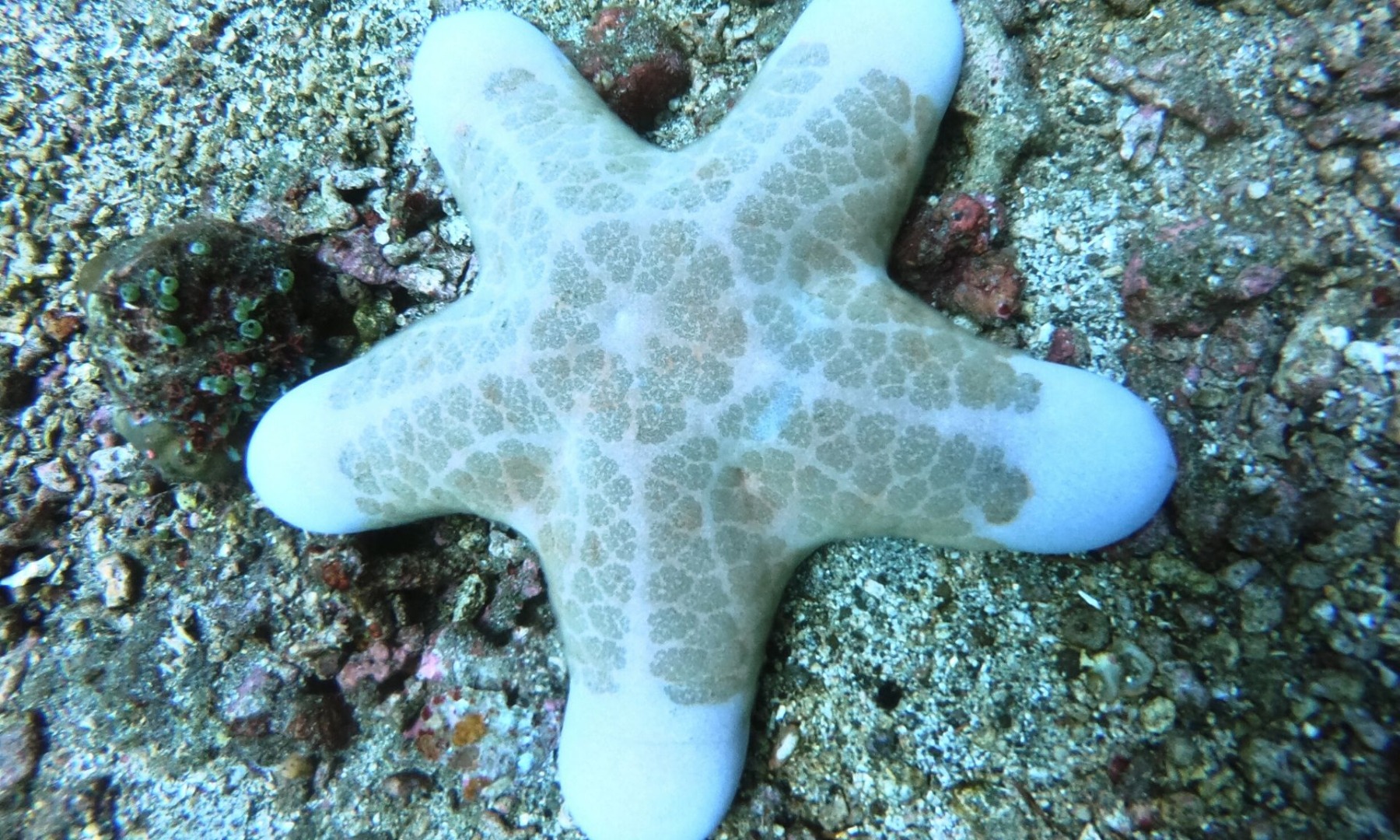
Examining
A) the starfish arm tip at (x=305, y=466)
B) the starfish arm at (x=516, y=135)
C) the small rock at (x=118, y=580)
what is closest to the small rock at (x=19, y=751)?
the small rock at (x=118, y=580)

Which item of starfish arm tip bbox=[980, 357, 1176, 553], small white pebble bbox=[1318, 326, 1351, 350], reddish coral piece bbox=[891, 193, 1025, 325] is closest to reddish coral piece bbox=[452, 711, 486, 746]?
starfish arm tip bbox=[980, 357, 1176, 553]

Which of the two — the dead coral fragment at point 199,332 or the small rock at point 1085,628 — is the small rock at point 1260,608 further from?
the dead coral fragment at point 199,332

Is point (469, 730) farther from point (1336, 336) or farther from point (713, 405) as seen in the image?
point (1336, 336)

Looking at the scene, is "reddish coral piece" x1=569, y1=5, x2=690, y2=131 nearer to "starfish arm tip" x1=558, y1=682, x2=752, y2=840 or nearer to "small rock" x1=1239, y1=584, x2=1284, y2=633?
"starfish arm tip" x1=558, y1=682, x2=752, y2=840

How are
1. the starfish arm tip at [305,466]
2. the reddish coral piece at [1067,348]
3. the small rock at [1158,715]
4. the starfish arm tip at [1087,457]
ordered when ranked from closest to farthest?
the starfish arm tip at [1087,457] < the small rock at [1158,715] < the reddish coral piece at [1067,348] < the starfish arm tip at [305,466]

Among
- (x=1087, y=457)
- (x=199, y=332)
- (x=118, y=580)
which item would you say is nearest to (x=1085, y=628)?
(x=1087, y=457)

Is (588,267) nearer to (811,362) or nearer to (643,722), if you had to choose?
(811,362)
